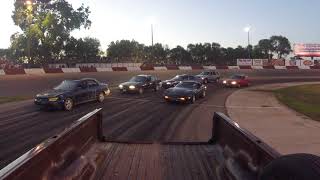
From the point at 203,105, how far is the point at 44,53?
61588 millimetres

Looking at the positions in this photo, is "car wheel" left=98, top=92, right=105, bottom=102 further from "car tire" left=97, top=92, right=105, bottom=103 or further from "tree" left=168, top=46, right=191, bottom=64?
"tree" left=168, top=46, right=191, bottom=64

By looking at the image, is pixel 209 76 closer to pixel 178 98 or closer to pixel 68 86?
pixel 178 98

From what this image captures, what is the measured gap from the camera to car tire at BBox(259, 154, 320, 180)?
12.8 ft

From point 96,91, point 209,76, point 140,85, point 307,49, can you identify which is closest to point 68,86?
point 96,91

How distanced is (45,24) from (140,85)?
165 feet

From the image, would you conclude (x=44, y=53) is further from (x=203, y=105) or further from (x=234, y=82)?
(x=203, y=105)

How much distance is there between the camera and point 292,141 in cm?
1525

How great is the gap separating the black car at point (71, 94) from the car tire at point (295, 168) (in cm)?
1869

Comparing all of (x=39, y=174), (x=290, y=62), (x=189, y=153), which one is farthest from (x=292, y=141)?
(x=290, y=62)

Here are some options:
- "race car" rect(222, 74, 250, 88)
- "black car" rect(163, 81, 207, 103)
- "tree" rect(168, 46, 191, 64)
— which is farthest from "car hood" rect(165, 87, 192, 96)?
"tree" rect(168, 46, 191, 64)

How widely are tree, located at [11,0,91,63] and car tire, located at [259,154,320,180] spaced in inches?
2934

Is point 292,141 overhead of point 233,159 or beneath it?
beneath

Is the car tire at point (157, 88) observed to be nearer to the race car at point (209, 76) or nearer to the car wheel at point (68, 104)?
the race car at point (209, 76)

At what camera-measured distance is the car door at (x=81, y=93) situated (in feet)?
78.3
